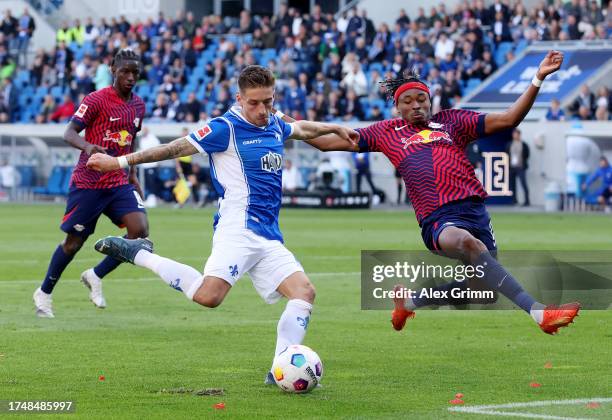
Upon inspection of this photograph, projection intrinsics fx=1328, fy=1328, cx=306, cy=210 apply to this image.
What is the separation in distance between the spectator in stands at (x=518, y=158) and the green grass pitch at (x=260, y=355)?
53.9ft

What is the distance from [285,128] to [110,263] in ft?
13.5

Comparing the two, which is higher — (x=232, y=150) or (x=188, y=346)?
(x=232, y=150)

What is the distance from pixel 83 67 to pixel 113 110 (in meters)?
32.5

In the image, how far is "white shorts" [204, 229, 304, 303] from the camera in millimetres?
8695

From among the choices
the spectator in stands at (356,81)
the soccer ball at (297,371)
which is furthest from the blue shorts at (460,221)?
the spectator in stands at (356,81)

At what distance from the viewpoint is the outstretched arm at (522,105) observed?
30.7ft

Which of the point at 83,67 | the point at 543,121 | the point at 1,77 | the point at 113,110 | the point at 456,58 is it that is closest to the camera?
the point at 113,110

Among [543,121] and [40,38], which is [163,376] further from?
[40,38]

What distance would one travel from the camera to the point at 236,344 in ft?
34.5

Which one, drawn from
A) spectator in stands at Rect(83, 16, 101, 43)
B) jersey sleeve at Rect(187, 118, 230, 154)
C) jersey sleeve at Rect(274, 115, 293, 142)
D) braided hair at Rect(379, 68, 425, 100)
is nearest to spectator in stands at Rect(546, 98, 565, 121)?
spectator in stands at Rect(83, 16, 101, 43)

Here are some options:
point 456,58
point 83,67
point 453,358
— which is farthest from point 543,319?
point 83,67

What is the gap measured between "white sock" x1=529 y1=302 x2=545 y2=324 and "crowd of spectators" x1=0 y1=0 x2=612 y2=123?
80.3 feet

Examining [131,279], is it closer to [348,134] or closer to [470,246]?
[348,134]

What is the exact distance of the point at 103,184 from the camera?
12.6 metres
